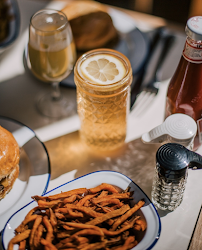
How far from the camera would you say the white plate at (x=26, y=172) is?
78cm

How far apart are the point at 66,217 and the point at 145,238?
7.1 inches

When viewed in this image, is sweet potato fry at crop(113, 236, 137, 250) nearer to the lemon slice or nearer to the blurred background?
the lemon slice

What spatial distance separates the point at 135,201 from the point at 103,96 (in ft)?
0.90

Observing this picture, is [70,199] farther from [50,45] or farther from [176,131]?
[50,45]

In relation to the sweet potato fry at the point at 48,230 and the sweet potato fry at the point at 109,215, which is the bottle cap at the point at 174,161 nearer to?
the sweet potato fry at the point at 109,215

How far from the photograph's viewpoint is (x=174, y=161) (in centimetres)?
67

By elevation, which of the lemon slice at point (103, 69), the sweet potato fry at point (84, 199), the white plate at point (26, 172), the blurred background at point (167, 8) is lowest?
the blurred background at point (167, 8)

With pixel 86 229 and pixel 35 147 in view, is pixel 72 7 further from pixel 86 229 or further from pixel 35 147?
pixel 86 229

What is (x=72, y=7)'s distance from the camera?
1229mm

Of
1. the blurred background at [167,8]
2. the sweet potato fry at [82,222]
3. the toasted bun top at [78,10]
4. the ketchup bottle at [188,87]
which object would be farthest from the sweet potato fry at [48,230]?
the blurred background at [167,8]

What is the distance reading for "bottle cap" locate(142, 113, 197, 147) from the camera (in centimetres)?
72

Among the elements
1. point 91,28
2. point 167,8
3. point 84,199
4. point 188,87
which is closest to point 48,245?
point 84,199

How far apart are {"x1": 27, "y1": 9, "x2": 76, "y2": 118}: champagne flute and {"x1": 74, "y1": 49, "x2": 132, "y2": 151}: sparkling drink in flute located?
0.35 ft

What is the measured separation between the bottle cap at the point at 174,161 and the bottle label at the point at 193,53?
0.69ft
